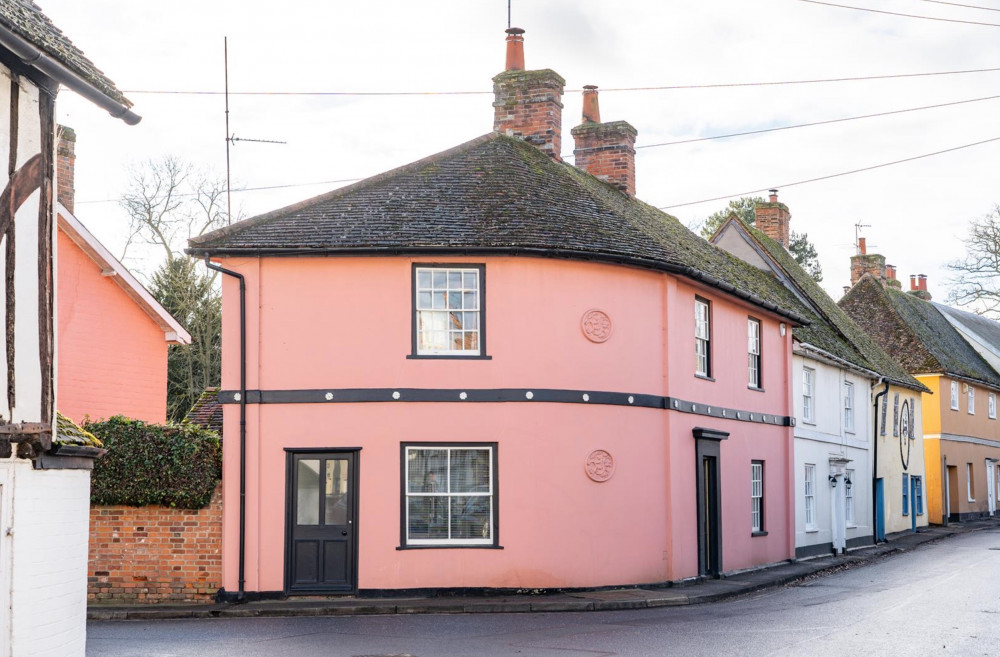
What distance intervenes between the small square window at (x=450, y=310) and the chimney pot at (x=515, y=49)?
270 inches

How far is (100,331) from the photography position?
81.8ft

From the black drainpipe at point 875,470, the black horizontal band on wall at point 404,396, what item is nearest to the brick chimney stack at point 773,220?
the black drainpipe at point 875,470

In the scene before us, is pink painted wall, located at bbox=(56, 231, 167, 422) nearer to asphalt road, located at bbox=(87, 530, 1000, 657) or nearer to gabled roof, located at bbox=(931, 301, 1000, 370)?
asphalt road, located at bbox=(87, 530, 1000, 657)

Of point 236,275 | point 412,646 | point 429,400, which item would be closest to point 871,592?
point 429,400

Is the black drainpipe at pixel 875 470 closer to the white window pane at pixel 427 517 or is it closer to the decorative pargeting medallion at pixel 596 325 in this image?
the decorative pargeting medallion at pixel 596 325

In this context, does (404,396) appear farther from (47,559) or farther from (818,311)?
(818,311)

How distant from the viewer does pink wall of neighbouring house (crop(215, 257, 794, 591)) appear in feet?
61.1

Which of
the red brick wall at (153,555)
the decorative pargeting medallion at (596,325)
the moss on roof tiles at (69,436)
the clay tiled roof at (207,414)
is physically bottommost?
the red brick wall at (153,555)

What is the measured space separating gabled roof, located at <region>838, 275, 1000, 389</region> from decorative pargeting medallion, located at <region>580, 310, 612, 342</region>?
29.3 metres

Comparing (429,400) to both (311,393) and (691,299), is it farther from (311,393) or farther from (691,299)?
(691,299)

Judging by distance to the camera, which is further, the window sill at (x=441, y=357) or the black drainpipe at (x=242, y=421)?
the window sill at (x=441, y=357)

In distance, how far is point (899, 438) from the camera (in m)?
39.3

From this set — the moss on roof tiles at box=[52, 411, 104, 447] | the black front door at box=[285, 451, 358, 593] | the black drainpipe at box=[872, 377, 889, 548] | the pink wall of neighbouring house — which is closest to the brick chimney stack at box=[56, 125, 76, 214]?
the pink wall of neighbouring house

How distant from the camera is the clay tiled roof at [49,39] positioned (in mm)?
10031
